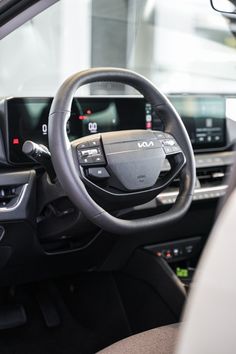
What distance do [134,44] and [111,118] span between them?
9.33 ft

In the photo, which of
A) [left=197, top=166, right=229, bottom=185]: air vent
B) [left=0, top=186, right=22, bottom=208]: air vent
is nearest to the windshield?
[left=197, top=166, right=229, bottom=185]: air vent

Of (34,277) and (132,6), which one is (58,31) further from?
(34,277)

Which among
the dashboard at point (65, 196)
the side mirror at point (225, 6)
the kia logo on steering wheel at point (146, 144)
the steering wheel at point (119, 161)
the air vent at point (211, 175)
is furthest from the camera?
the air vent at point (211, 175)

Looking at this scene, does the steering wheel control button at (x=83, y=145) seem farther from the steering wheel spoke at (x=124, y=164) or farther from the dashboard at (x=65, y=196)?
the dashboard at (x=65, y=196)

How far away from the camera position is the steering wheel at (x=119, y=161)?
1386 millimetres

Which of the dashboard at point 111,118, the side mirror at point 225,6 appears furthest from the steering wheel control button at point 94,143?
the side mirror at point 225,6

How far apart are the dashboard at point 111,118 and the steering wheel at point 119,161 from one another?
13 centimetres

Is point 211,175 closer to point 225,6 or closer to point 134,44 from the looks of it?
point 225,6

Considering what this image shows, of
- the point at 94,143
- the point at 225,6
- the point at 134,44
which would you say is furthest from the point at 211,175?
the point at 134,44

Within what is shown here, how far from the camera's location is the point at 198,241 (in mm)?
2383

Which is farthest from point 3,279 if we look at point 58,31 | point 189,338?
point 58,31

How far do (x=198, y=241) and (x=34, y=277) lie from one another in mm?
718

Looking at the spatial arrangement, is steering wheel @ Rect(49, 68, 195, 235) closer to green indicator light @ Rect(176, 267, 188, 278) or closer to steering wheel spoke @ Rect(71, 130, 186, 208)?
steering wheel spoke @ Rect(71, 130, 186, 208)

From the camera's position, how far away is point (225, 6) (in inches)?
76.9
